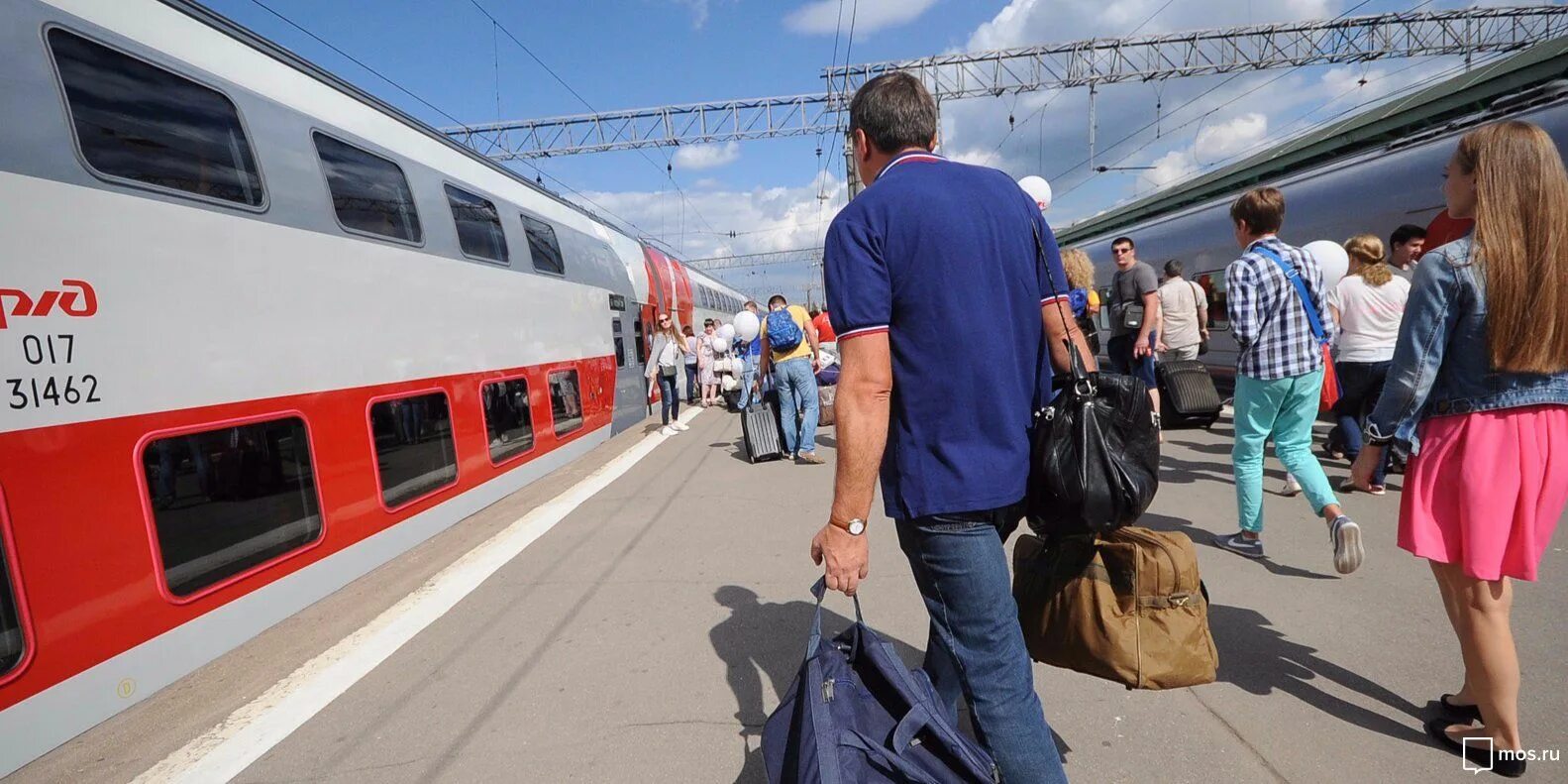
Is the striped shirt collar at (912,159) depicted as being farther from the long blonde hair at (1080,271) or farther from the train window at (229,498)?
the long blonde hair at (1080,271)

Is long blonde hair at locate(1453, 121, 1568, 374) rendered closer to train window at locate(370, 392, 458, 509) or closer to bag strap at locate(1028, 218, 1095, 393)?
bag strap at locate(1028, 218, 1095, 393)

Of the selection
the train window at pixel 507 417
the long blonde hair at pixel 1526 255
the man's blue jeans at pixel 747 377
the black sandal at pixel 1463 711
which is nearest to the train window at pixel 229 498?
the train window at pixel 507 417

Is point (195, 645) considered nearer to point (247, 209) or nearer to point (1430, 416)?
point (247, 209)

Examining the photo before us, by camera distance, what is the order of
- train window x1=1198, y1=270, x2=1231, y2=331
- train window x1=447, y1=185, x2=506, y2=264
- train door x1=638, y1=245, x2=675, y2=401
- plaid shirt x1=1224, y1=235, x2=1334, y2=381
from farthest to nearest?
train door x1=638, y1=245, x2=675, y2=401 → train window x1=1198, y1=270, x2=1231, y2=331 → train window x1=447, y1=185, x2=506, y2=264 → plaid shirt x1=1224, y1=235, x2=1334, y2=381

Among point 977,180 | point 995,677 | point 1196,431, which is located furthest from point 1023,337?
point 1196,431

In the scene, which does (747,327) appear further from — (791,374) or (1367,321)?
(1367,321)

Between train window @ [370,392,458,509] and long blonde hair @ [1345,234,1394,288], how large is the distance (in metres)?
6.68

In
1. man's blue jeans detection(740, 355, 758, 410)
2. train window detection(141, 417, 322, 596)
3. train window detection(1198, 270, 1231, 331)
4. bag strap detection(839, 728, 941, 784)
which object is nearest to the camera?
bag strap detection(839, 728, 941, 784)

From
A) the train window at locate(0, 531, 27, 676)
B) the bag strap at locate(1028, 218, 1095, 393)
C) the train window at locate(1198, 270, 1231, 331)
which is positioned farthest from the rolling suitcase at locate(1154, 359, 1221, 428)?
the train window at locate(0, 531, 27, 676)

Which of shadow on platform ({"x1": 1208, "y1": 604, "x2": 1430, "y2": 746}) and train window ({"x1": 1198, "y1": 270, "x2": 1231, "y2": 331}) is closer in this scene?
shadow on platform ({"x1": 1208, "y1": 604, "x2": 1430, "y2": 746})

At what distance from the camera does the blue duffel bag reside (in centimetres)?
138

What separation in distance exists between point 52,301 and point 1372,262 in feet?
23.9

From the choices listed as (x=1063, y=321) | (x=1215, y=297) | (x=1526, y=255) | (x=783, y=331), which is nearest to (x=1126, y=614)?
(x=1063, y=321)

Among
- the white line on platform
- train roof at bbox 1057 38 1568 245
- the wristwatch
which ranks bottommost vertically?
the white line on platform
